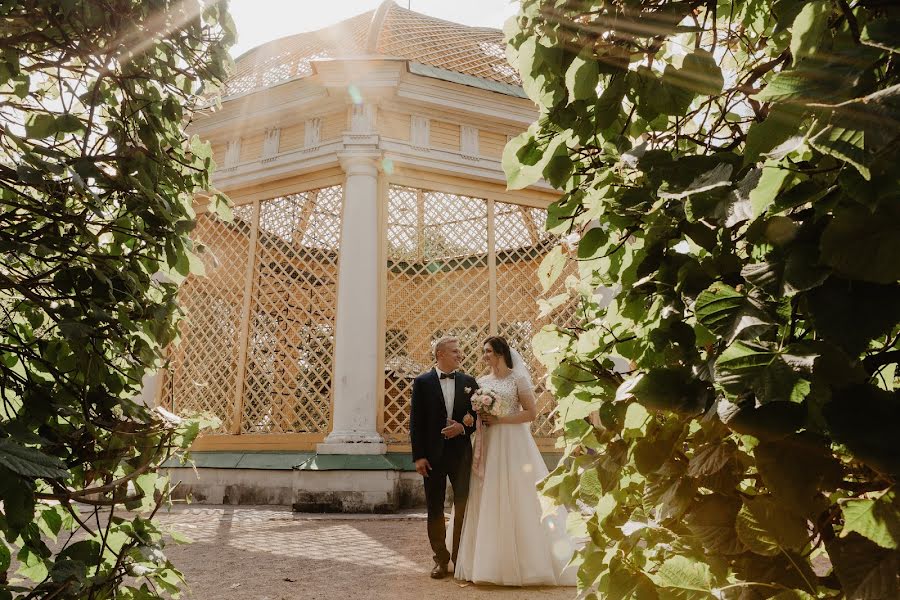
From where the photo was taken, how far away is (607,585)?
943mm

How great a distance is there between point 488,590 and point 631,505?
3196 millimetres

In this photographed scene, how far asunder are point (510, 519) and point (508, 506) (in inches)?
4.0

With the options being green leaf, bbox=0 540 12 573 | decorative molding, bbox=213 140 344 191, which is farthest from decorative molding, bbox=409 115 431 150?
green leaf, bbox=0 540 12 573

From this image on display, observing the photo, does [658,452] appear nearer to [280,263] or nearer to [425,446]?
[425,446]

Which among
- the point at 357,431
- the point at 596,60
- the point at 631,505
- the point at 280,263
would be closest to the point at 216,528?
the point at 357,431

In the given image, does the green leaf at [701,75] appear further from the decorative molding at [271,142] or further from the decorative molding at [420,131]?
the decorative molding at [271,142]

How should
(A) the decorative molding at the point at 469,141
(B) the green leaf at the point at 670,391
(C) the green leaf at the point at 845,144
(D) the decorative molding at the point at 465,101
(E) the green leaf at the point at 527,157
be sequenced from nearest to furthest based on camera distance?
(C) the green leaf at the point at 845,144 → (B) the green leaf at the point at 670,391 → (E) the green leaf at the point at 527,157 → (D) the decorative molding at the point at 465,101 → (A) the decorative molding at the point at 469,141

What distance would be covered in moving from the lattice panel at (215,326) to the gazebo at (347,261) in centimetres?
4

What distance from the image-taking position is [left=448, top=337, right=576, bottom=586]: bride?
403 cm

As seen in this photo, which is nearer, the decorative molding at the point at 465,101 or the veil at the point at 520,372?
the veil at the point at 520,372

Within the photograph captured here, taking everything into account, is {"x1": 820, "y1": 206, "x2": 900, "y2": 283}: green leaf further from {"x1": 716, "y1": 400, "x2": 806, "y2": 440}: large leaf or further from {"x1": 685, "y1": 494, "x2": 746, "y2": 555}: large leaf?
{"x1": 685, "y1": 494, "x2": 746, "y2": 555}: large leaf

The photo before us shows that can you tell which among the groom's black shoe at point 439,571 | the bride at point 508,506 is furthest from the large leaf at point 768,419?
the groom's black shoe at point 439,571

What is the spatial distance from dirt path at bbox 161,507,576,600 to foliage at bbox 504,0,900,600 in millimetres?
2952

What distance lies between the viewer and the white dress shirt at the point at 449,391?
4935 millimetres
